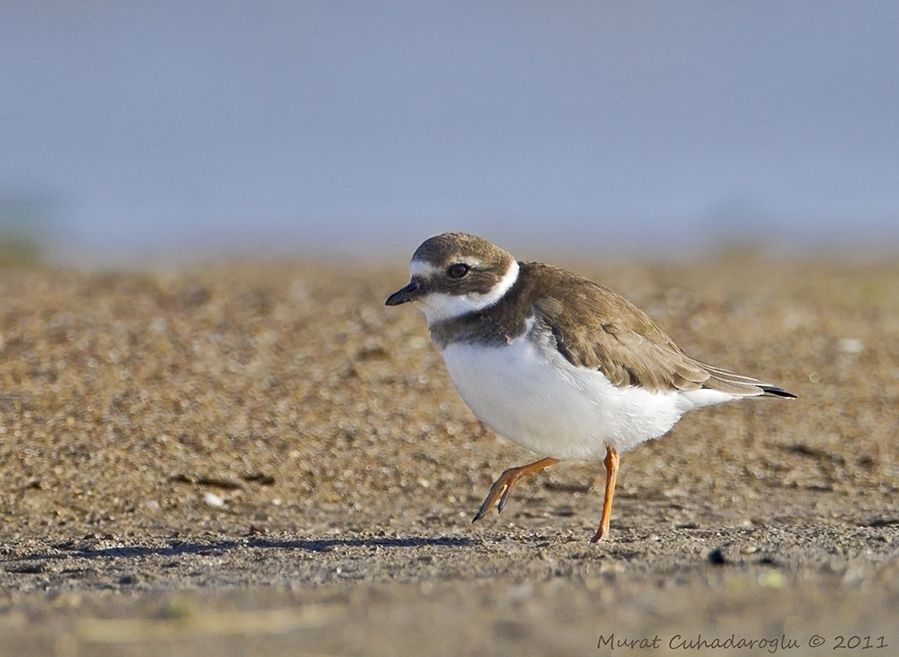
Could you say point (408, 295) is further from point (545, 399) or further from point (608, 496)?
point (608, 496)

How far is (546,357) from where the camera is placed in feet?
19.4

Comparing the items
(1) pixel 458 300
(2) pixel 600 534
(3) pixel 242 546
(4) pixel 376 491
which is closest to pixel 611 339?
(1) pixel 458 300

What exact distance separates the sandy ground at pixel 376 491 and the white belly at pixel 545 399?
0.47 meters

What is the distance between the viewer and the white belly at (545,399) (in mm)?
5887

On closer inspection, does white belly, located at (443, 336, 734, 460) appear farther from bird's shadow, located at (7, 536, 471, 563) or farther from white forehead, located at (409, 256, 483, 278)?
bird's shadow, located at (7, 536, 471, 563)

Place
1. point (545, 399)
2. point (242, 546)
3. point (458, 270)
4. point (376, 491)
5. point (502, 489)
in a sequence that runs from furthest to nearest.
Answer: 1. point (376, 491)
2. point (502, 489)
3. point (458, 270)
4. point (242, 546)
5. point (545, 399)

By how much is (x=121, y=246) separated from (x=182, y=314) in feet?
28.0

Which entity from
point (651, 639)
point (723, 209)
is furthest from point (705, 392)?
point (723, 209)

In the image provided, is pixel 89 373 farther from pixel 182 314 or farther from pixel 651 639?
pixel 651 639

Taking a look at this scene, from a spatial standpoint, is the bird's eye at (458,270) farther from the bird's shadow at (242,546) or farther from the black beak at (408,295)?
the bird's shadow at (242,546)

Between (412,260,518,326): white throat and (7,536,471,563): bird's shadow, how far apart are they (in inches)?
38.8

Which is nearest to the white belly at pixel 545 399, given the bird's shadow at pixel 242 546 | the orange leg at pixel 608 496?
the orange leg at pixel 608 496

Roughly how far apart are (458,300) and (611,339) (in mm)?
704

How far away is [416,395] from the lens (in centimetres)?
830
